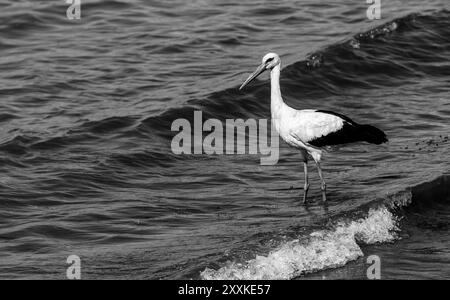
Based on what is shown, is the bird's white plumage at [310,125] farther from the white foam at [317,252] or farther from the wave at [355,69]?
the wave at [355,69]

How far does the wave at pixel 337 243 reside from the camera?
10305 millimetres

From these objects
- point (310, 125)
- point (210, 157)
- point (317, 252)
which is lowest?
point (317, 252)

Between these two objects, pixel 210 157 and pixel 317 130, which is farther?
pixel 210 157

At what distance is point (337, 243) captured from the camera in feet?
36.3

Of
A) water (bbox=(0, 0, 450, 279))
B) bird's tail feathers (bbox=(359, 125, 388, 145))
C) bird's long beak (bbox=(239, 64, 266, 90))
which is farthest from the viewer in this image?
bird's long beak (bbox=(239, 64, 266, 90))

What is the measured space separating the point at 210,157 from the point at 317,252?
4057mm

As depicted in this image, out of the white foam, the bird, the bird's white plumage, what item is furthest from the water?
the bird's white plumage

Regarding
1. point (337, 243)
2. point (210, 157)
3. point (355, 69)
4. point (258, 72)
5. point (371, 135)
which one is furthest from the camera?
point (355, 69)

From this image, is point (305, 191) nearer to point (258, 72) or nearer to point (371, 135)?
point (371, 135)

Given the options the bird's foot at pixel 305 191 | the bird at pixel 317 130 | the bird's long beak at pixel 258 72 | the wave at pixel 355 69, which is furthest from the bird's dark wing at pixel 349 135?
the wave at pixel 355 69

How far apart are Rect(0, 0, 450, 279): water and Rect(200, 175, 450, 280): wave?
2 cm

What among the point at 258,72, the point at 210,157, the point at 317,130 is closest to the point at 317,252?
the point at 317,130

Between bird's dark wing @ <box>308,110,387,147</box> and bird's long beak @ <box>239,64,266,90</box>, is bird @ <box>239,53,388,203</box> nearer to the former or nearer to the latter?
bird's dark wing @ <box>308,110,387,147</box>

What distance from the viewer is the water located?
10.9 metres
